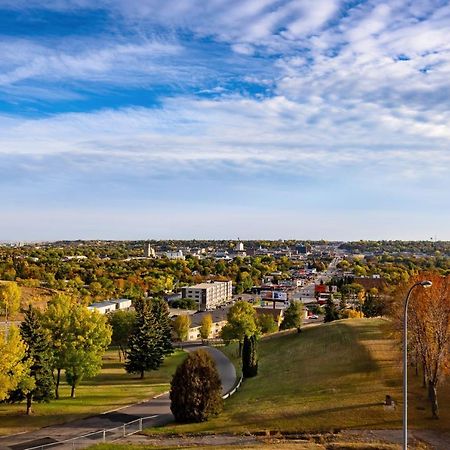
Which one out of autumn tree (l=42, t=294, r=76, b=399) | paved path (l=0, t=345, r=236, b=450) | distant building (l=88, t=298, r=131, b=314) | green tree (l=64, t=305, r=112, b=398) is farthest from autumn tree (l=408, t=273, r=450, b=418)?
distant building (l=88, t=298, r=131, b=314)

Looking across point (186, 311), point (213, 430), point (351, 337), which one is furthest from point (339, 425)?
point (186, 311)

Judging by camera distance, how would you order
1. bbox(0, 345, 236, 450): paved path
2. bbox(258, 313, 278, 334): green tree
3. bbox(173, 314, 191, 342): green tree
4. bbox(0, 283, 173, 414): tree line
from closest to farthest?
bbox(0, 345, 236, 450): paved path, bbox(0, 283, 173, 414): tree line, bbox(258, 313, 278, 334): green tree, bbox(173, 314, 191, 342): green tree

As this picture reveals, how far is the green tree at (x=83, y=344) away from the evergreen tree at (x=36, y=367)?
3076mm

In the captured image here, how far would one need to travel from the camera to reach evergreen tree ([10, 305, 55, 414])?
35531 mm

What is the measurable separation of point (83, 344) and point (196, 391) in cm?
1312

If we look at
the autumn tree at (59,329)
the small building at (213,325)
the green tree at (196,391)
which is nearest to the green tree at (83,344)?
the autumn tree at (59,329)

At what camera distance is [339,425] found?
29156 millimetres

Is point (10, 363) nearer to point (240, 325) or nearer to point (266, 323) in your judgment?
point (240, 325)

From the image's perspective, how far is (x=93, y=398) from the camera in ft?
135

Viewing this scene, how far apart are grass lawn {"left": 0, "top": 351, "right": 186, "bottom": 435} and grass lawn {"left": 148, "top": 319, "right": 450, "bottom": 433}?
827cm

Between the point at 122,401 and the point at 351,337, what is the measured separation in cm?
2312

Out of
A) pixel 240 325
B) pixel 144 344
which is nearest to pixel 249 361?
pixel 240 325

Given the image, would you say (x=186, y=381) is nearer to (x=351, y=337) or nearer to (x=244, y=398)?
(x=244, y=398)

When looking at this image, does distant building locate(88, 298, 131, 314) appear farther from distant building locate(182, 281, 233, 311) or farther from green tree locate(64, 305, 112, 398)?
green tree locate(64, 305, 112, 398)
